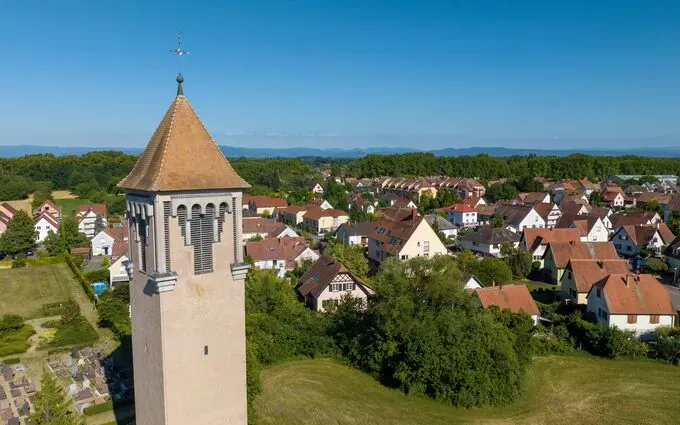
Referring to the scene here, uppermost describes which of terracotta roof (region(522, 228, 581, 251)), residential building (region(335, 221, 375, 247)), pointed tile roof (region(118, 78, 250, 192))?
pointed tile roof (region(118, 78, 250, 192))

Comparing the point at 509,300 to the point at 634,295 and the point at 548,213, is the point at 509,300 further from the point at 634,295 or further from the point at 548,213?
the point at 548,213

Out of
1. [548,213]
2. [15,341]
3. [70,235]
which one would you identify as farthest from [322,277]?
[548,213]

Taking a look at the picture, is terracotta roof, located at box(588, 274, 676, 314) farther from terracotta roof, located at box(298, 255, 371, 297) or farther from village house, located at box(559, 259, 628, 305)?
terracotta roof, located at box(298, 255, 371, 297)

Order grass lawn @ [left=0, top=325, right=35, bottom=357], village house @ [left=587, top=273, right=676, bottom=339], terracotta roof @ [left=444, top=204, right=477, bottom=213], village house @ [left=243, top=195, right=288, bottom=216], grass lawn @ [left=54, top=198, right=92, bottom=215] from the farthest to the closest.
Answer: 1. grass lawn @ [left=54, top=198, right=92, bottom=215]
2. village house @ [left=243, top=195, right=288, bottom=216]
3. terracotta roof @ [left=444, top=204, right=477, bottom=213]
4. village house @ [left=587, top=273, right=676, bottom=339]
5. grass lawn @ [left=0, top=325, right=35, bottom=357]

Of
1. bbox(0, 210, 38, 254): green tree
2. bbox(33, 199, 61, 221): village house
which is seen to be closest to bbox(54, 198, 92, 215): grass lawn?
bbox(33, 199, 61, 221): village house

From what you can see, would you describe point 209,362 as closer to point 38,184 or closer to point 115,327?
point 115,327

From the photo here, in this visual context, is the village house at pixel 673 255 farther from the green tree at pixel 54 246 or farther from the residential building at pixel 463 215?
the green tree at pixel 54 246

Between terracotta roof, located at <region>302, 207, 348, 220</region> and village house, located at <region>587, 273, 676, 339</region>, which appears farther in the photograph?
terracotta roof, located at <region>302, 207, 348, 220</region>

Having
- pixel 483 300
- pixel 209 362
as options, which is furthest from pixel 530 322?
pixel 209 362
